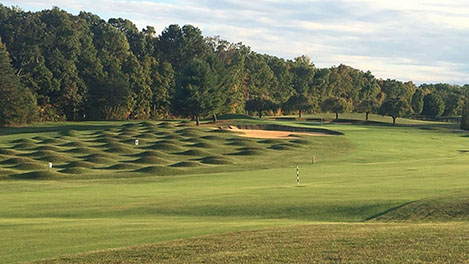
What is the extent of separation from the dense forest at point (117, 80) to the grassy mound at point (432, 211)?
8150cm

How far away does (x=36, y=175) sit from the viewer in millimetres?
50125

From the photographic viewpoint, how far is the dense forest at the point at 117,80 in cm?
10769

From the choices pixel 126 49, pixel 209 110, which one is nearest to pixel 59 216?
pixel 209 110

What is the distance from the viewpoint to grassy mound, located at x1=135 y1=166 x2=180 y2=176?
52366mm

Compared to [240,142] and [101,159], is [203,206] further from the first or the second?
[240,142]

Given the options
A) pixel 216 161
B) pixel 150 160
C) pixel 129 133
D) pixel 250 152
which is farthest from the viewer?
pixel 129 133

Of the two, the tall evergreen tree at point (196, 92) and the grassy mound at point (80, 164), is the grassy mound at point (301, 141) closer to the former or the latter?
the grassy mound at point (80, 164)

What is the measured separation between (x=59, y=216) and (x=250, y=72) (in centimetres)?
15008

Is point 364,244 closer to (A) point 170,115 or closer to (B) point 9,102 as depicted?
(B) point 9,102

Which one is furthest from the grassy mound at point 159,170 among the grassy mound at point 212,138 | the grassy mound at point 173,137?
the grassy mound at point 173,137

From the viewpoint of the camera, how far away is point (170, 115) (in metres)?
141

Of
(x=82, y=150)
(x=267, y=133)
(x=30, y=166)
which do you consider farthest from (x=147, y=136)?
(x=30, y=166)

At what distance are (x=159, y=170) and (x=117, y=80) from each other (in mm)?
74143

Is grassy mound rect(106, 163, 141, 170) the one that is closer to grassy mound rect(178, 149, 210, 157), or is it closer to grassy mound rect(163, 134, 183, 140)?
grassy mound rect(178, 149, 210, 157)
